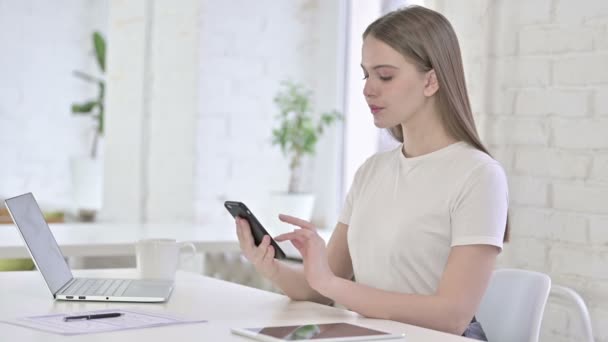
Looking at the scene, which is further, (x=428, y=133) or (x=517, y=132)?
(x=517, y=132)

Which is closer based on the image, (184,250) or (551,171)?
(551,171)

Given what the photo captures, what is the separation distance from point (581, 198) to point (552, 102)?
0.23 meters

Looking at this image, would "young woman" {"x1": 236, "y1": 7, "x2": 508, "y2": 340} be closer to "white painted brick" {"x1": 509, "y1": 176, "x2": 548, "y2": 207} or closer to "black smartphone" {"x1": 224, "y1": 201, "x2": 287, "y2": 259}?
"black smartphone" {"x1": 224, "y1": 201, "x2": 287, "y2": 259}

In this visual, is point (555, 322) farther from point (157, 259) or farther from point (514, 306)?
point (157, 259)

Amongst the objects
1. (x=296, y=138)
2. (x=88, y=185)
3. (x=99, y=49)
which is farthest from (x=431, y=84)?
(x=99, y=49)

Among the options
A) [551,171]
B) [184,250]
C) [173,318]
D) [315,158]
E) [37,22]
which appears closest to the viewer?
[173,318]

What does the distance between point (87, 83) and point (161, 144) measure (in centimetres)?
205

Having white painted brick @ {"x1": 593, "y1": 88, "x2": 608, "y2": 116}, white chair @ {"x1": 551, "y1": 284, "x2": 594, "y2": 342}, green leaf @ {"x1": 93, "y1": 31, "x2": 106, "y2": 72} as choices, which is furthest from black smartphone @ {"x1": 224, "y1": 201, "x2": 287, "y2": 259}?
green leaf @ {"x1": 93, "y1": 31, "x2": 106, "y2": 72}

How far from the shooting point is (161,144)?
3.46 metres

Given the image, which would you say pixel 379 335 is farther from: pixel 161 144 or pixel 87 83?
pixel 87 83

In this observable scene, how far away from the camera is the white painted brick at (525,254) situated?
7.20ft

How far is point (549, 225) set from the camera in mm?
2178

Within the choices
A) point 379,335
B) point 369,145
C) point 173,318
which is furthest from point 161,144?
point 379,335

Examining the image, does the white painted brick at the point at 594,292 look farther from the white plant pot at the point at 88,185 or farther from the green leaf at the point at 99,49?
the green leaf at the point at 99,49
